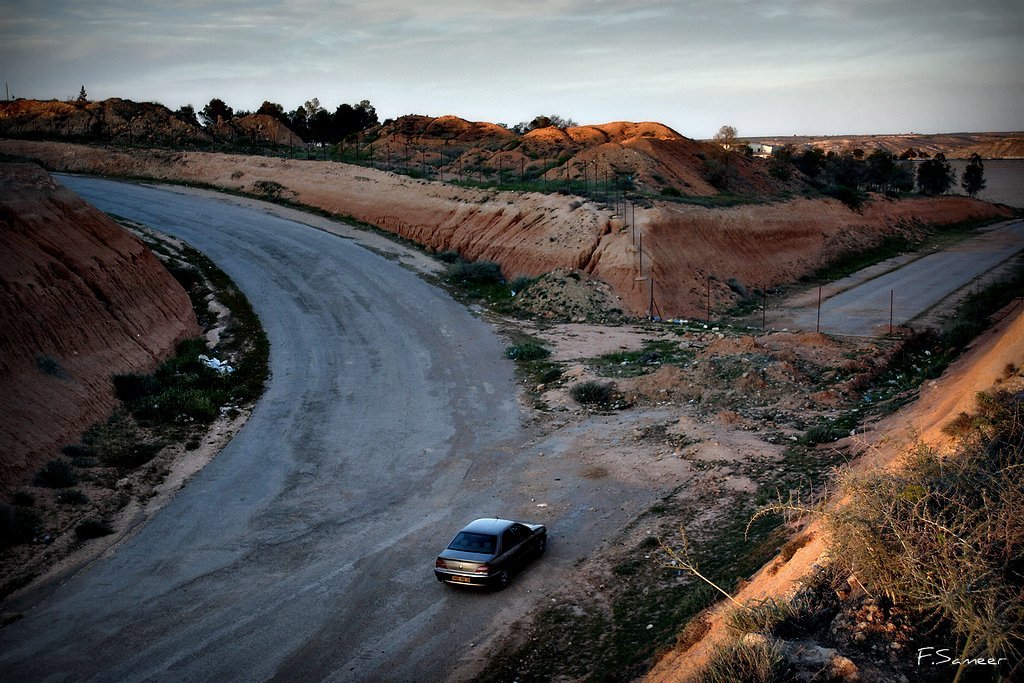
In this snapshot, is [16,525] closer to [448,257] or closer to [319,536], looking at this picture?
[319,536]

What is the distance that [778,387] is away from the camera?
23.7m

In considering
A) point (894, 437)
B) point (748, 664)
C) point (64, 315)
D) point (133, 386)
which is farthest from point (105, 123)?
point (748, 664)

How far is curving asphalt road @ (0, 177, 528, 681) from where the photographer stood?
42.6 ft

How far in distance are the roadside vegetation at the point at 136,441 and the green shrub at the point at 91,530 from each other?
0.02 meters

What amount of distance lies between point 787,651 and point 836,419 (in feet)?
43.9

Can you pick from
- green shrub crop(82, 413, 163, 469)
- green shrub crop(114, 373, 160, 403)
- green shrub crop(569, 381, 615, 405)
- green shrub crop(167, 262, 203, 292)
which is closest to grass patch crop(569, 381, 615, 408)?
green shrub crop(569, 381, 615, 405)

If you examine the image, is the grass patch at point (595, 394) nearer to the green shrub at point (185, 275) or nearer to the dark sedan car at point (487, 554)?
the dark sedan car at point (487, 554)

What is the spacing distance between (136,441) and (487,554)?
1232 cm

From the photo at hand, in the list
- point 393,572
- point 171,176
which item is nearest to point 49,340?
point 393,572

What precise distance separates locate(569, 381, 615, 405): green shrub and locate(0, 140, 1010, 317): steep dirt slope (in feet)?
42.3

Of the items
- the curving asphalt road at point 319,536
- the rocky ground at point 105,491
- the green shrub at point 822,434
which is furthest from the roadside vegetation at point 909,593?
the rocky ground at point 105,491

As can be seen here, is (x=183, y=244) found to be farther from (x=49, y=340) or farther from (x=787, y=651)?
(x=787, y=651)

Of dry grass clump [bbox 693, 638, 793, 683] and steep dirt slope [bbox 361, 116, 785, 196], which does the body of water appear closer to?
steep dirt slope [bbox 361, 116, 785, 196]

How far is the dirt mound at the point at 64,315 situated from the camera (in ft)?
67.2
